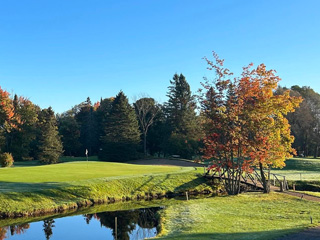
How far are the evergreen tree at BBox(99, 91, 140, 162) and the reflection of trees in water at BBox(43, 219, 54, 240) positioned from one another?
3894cm

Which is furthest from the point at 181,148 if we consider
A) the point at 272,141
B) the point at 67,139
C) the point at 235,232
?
the point at 235,232

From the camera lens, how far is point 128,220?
17.7 meters

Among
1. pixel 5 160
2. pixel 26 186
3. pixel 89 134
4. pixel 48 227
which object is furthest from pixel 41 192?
pixel 89 134

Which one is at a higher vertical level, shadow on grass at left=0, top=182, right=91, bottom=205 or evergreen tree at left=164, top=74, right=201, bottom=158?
evergreen tree at left=164, top=74, right=201, bottom=158

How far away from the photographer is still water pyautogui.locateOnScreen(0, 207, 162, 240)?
1459 cm

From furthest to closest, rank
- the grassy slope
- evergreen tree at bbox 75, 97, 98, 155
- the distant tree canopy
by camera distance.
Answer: evergreen tree at bbox 75, 97, 98, 155
the distant tree canopy
the grassy slope

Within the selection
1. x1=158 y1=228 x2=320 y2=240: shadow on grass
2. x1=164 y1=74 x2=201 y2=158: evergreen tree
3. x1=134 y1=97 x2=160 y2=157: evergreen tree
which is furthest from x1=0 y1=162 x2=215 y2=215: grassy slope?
x1=134 y1=97 x2=160 y2=157: evergreen tree

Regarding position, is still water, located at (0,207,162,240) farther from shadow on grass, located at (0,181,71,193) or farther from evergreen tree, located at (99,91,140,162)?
evergreen tree, located at (99,91,140,162)

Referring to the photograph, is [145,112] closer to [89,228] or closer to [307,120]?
[307,120]

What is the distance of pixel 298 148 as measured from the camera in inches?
2719

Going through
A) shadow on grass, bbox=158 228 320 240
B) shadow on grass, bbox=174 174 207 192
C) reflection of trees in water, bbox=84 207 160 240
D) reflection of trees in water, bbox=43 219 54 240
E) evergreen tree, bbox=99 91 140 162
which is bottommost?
reflection of trees in water, bbox=84 207 160 240

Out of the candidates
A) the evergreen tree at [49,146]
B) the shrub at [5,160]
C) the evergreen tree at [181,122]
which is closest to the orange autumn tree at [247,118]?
the shrub at [5,160]

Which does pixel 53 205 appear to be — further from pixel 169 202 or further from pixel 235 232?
pixel 235 232

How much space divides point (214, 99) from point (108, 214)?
11.1 meters
